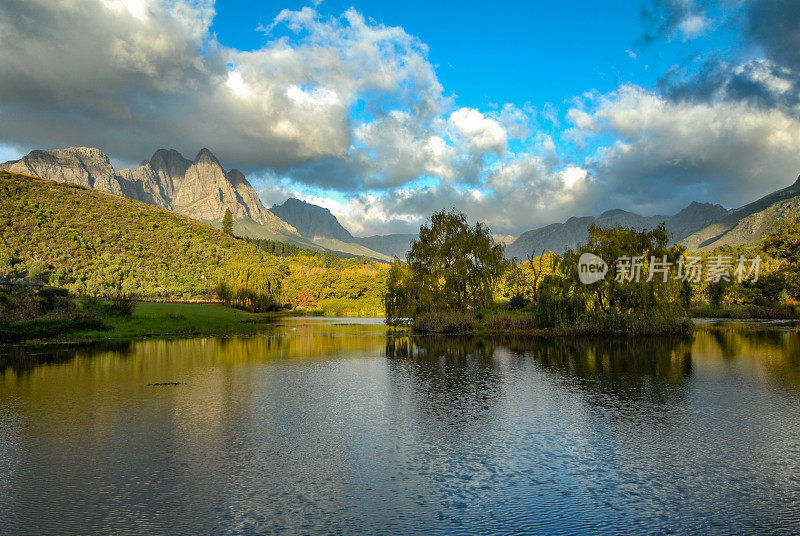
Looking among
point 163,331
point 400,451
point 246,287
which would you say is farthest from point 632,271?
point 246,287

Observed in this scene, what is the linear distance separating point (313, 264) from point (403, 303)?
360 feet

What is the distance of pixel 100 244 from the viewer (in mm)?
94812

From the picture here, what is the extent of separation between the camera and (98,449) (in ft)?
32.9

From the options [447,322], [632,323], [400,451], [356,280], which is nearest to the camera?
[400,451]

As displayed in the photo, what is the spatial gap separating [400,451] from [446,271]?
3415 centimetres

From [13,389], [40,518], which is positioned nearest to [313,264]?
[13,389]

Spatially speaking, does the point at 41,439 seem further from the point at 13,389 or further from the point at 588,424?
the point at 588,424

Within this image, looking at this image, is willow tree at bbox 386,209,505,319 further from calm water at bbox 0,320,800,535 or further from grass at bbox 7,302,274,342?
calm water at bbox 0,320,800,535

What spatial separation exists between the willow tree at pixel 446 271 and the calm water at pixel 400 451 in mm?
22650

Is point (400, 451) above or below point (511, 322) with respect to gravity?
below

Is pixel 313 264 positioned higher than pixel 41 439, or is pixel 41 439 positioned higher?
pixel 313 264

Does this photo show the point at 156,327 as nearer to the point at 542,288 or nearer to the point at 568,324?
the point at 542,288

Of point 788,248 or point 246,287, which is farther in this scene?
point 246,287

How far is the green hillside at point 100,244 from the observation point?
7925cm
